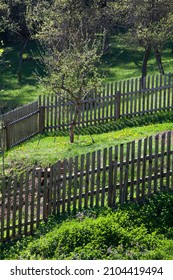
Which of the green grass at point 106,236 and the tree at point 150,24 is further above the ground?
the tree at point 150,24

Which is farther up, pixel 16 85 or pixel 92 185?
pixel 92 185

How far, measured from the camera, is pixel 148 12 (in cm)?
2900

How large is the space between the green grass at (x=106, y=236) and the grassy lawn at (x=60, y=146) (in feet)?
Result: 10.9

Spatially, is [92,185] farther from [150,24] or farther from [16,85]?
[16,85]

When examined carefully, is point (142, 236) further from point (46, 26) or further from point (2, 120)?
point (46, 26)

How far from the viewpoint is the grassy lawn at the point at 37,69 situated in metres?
30.6

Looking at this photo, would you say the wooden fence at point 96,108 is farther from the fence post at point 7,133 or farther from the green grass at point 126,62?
the green grass at point 126,62

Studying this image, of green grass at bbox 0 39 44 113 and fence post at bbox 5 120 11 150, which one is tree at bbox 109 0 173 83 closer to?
green grass at bbox 0 39 44 113

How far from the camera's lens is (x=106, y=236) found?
439 inches

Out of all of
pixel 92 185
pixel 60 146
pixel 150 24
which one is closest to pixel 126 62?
pixel 150 24

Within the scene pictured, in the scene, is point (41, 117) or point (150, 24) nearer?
point (41, 117)

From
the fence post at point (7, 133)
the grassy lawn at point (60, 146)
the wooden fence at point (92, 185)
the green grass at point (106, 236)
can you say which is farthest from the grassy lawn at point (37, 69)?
the green grass at point (106, 236)

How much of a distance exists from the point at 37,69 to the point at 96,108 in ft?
49.6

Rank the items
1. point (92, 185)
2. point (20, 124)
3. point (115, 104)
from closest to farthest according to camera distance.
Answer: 1. point (92, 185)
2. point (20, 124)
3. point (115, 104)
